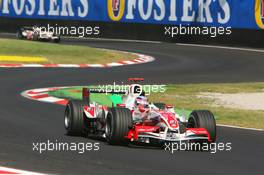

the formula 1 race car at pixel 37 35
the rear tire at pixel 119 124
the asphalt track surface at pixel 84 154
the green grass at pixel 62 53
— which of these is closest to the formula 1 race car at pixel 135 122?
the rear tire at pixel 119 124

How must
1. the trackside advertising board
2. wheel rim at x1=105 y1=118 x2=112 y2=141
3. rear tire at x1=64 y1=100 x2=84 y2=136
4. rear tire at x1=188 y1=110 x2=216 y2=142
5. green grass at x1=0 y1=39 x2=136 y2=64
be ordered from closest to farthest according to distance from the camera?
wheel rim at x1=105 y1=118 x2=112 y2=141 → rear tire at x1=188 y1=110 x2=216 y2=142 → rear tire at x1=64 y1=100 x2=84 y2=136 → green grass at x1=0 y1=39 x2=136 y2=64 → the trackside advertising board

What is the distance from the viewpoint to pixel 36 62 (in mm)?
30609

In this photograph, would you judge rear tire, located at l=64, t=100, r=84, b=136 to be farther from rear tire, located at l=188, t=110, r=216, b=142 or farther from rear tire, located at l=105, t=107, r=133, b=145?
rear tire, located at l=188, t=110, r=216, b=142

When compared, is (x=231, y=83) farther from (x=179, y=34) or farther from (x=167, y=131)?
(x=179, y=34)

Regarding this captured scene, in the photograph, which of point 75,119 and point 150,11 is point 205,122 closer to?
point 75,119

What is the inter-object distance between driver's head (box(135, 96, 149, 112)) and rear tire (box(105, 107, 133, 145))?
0.46 m

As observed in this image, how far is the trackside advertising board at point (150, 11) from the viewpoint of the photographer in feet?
131

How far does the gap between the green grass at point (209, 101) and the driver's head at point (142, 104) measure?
11.3ft

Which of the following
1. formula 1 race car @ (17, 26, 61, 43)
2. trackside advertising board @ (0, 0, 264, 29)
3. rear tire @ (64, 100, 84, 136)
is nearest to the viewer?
rear tire @ (64, 100, 84, 136)

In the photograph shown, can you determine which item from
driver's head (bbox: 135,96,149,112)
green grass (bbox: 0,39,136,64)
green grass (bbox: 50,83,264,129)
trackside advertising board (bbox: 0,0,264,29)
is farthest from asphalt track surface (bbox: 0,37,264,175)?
trackside advertising board (bbox: 0,0,264,29)

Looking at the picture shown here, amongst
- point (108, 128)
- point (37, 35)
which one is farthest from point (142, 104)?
point (37, 35)

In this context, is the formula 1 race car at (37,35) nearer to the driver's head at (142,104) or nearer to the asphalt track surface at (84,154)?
the asphalt track surface at (84,154)

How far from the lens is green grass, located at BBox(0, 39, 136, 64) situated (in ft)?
106

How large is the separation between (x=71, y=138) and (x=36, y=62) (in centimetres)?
1863
